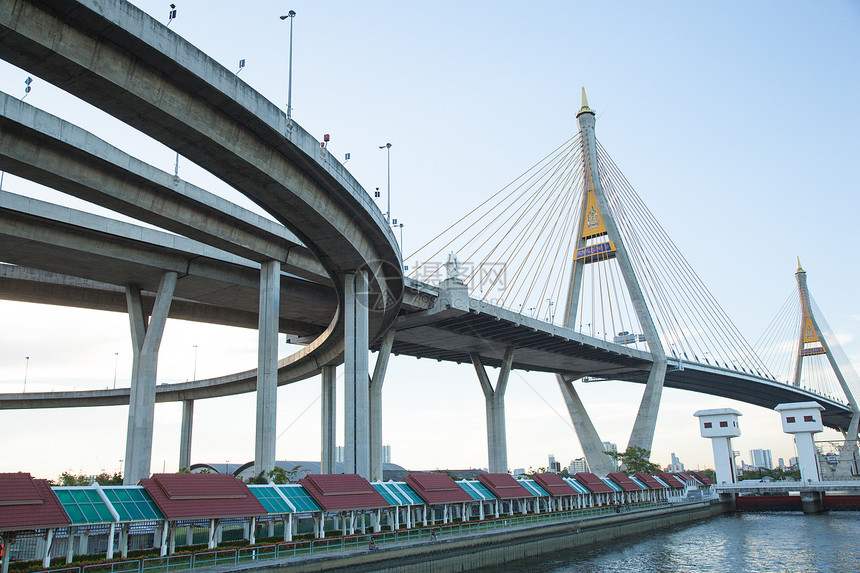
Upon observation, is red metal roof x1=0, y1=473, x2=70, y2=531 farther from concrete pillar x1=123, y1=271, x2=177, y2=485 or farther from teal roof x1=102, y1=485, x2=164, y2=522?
concrete pillar x1=123, y1=271, x2=177, y2=485

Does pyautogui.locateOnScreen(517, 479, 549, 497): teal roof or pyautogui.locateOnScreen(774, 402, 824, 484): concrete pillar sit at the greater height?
pyautogui.locateOnScreen(774, 402, 824, 484): concrete pillar

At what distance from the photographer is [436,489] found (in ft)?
131

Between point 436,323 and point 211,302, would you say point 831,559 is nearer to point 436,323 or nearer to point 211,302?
point 436,323

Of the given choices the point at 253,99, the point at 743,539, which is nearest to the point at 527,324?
the point at 743,539

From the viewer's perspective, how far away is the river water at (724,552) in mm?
34406

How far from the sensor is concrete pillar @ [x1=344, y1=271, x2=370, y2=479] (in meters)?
43.0

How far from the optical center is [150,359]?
4588cm

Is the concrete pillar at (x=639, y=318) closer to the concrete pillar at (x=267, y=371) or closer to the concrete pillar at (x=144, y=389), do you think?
the concrete pillar at (x=267, y=371)

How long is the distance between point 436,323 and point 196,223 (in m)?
27.0

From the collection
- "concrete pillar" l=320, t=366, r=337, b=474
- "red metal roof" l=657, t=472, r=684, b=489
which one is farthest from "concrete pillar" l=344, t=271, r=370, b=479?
"red metal roof" l=657, t=472, r=684, b=489

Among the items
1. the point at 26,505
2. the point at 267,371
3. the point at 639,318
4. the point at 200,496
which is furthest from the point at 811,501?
the point at 26,505

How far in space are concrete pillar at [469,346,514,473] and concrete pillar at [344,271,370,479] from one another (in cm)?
3234

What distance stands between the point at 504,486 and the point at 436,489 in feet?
25.7

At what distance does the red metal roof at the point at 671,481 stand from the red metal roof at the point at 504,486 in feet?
103
